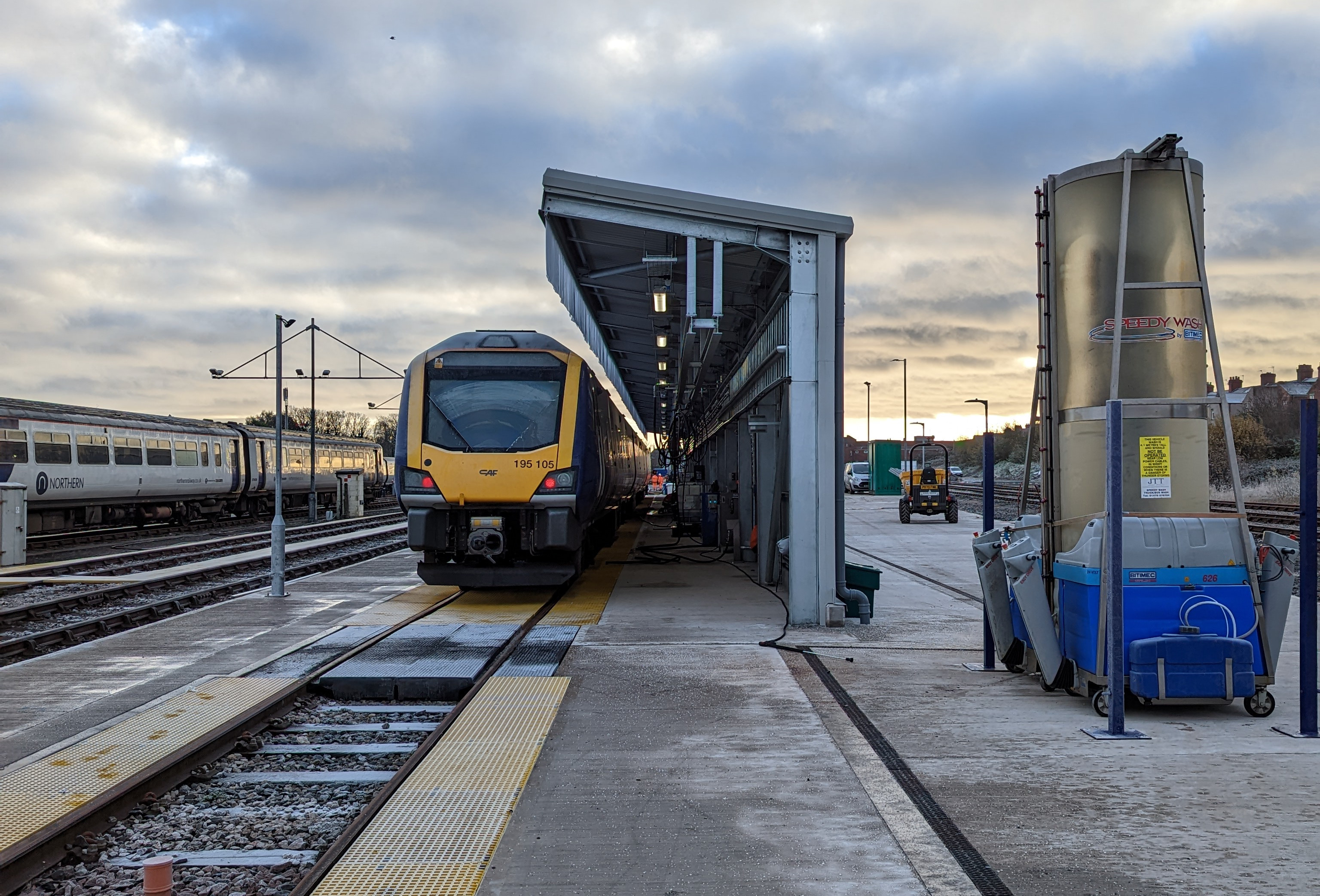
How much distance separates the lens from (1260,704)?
19.5 feet

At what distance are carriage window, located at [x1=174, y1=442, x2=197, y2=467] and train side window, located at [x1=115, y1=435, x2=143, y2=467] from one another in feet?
6.37

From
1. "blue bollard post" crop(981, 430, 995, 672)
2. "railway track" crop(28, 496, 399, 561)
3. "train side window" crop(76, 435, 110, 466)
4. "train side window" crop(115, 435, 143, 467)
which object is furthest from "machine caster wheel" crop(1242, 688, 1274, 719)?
"train side window" crop(115, 435, 143, 467)

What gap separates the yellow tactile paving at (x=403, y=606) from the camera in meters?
10.2

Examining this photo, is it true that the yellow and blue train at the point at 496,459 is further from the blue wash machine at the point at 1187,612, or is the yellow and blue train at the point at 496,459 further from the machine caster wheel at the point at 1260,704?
the machine caster wheel at the point at 1260,704

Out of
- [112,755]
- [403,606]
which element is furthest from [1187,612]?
[403,606]

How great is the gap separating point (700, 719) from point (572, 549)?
5488mm

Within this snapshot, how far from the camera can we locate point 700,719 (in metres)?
6.00

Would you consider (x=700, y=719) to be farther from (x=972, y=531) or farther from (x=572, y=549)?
(x=972, y=531)

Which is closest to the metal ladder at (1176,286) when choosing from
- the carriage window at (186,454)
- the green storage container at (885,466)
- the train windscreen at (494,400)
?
the train windscreen at (494,400)

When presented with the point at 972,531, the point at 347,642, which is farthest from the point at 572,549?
the point at 972,531

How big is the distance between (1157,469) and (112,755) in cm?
642

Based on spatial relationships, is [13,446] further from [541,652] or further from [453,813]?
[453,813]

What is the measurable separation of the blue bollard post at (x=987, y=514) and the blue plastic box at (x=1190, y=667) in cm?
151

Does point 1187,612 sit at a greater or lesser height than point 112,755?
greater
